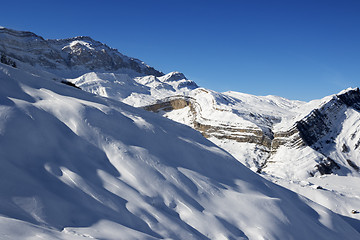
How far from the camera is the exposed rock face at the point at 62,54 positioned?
119 m

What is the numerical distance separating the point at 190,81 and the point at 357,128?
11124cm

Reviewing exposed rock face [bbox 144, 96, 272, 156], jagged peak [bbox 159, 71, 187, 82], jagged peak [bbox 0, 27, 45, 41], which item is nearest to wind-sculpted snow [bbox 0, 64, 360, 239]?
exposed rock face [bbox 144, 96, 272, 156]

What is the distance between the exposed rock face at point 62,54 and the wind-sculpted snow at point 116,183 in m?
111

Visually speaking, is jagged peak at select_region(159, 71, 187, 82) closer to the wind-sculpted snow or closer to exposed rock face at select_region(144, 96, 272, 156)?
exposed rock face at select_region(144, 96, 272, 156)

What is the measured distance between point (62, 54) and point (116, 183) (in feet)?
467

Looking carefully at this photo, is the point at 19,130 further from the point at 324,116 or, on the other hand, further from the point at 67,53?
the point at 67,53

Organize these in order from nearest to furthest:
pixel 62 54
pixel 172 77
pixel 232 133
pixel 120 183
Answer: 1. pixel 120 183
2. pixel 232 133
3. pixel 62 54
4. pixel 172 77

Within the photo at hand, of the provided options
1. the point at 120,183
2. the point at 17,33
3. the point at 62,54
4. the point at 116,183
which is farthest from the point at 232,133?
the point at 17,33

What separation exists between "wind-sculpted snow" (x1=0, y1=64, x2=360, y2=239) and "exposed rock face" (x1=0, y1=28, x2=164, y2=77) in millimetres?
111428

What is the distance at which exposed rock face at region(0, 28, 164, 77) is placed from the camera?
4680 inches

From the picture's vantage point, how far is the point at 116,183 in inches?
441

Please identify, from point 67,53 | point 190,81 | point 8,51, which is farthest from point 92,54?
point 190,81

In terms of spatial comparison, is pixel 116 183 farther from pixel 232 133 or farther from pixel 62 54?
pixel 62 54

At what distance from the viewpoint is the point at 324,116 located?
58.2 m
